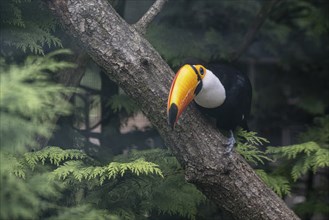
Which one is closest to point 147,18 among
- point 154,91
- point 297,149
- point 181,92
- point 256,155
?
point 154,91

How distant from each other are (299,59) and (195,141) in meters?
1.96

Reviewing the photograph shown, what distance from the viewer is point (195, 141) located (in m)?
1.96

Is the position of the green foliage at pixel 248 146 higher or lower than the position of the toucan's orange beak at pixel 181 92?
lower

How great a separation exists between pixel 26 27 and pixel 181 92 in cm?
71

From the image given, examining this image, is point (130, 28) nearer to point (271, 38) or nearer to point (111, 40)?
point (111, 40)

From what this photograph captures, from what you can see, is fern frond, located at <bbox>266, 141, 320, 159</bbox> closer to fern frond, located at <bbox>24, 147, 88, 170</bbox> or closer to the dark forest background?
the dark forest background

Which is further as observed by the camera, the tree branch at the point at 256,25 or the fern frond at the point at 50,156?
the tree branch at the point at 256,25

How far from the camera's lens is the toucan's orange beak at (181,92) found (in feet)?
5.79

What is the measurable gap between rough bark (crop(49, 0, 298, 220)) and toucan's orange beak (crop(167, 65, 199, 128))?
104 mm

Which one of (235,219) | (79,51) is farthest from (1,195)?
(79,51)

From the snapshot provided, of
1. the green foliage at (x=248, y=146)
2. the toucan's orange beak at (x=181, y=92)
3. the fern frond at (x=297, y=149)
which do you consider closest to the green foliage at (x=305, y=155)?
the fern frond at (x=297, y=149)

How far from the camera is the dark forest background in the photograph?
1.45 meters

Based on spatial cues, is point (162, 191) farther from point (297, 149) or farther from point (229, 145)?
point (297, 149)

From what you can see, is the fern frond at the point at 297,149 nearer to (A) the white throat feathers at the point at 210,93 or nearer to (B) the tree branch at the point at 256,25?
(A) the white throat feathers at the point at 210,93
